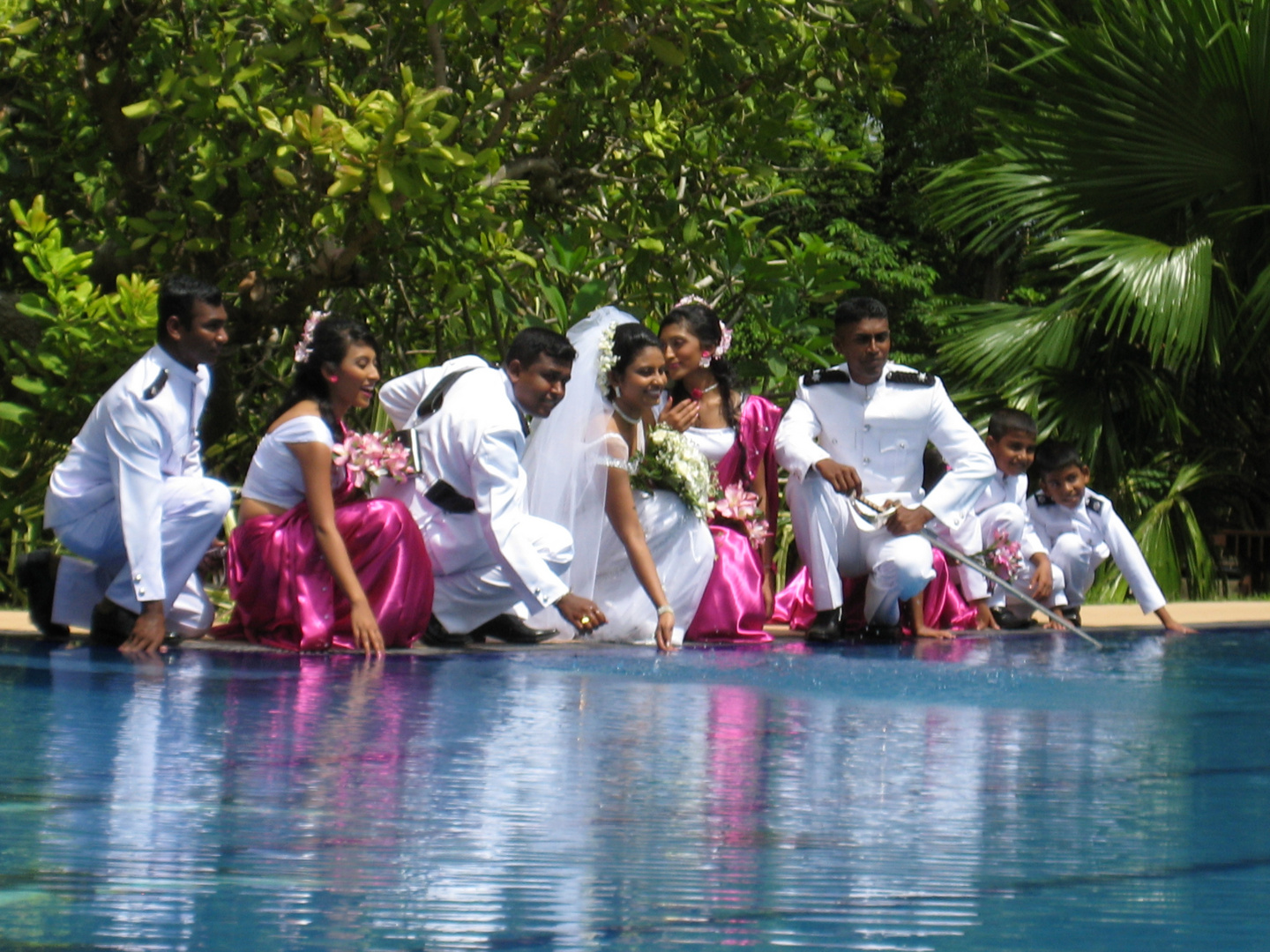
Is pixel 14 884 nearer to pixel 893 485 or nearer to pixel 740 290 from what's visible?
pixel 893 485

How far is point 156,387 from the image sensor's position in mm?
5871

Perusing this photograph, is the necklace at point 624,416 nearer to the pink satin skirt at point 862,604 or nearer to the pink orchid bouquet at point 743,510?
the pink orchid bouquet at point 743,510

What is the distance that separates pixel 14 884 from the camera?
2447mm

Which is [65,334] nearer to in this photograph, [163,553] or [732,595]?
→ [163,553]

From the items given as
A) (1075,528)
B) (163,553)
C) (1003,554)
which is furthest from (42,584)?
(1075,528)

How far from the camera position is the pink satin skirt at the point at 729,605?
7.03 meters

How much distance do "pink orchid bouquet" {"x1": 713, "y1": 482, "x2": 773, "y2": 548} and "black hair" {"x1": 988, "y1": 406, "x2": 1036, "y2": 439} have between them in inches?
48.7

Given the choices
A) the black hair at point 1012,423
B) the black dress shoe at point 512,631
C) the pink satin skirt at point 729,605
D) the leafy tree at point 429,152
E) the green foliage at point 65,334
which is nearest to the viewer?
the green foliage at point 65,334

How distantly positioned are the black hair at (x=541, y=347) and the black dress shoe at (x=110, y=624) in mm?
1578

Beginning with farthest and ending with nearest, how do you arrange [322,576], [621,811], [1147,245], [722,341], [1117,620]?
1. [1147,245]
2. [1117,620]
3. [722,341]
4. [322,576]
5. [621,811]

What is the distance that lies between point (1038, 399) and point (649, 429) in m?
3.62

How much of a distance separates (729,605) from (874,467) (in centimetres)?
85

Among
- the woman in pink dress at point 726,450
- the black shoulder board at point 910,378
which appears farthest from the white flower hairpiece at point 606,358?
the black shoulder board at point 910,378

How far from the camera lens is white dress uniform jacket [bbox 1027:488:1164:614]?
7945mm
